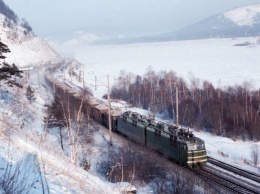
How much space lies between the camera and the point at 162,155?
32125 millimetres

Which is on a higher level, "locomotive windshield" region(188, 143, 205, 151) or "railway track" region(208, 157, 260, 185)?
"locomotive windshield" region(188, 143, 205, 151)

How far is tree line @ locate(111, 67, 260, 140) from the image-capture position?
55.6m

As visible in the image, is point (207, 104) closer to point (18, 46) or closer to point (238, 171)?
point (238, 171)

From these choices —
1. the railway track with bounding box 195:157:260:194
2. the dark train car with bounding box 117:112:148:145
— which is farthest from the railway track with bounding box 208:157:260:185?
the dark train car with bounding box 117:112:148:145

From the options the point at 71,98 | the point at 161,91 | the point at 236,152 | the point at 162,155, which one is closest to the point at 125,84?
→ the point at 161,91

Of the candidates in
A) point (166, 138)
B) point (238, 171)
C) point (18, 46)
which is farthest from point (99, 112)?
point (18, 46)

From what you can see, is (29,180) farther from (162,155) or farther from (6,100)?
(6,100)

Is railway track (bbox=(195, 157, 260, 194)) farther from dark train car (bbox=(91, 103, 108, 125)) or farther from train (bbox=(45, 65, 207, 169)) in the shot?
dark train car (bbox=(91, 103, 108, 125))

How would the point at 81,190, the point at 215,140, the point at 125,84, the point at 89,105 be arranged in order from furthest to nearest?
the point at 125,84 → the point at 89,105 → the point at 215,140 → the point at 81,190

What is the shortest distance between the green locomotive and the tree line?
6.42 metres

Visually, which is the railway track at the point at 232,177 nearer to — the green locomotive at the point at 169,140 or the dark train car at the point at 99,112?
the green locomotive at the point at 169,140

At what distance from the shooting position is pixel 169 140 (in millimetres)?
30031

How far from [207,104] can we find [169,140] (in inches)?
1557

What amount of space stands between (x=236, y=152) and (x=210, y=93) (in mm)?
34523
